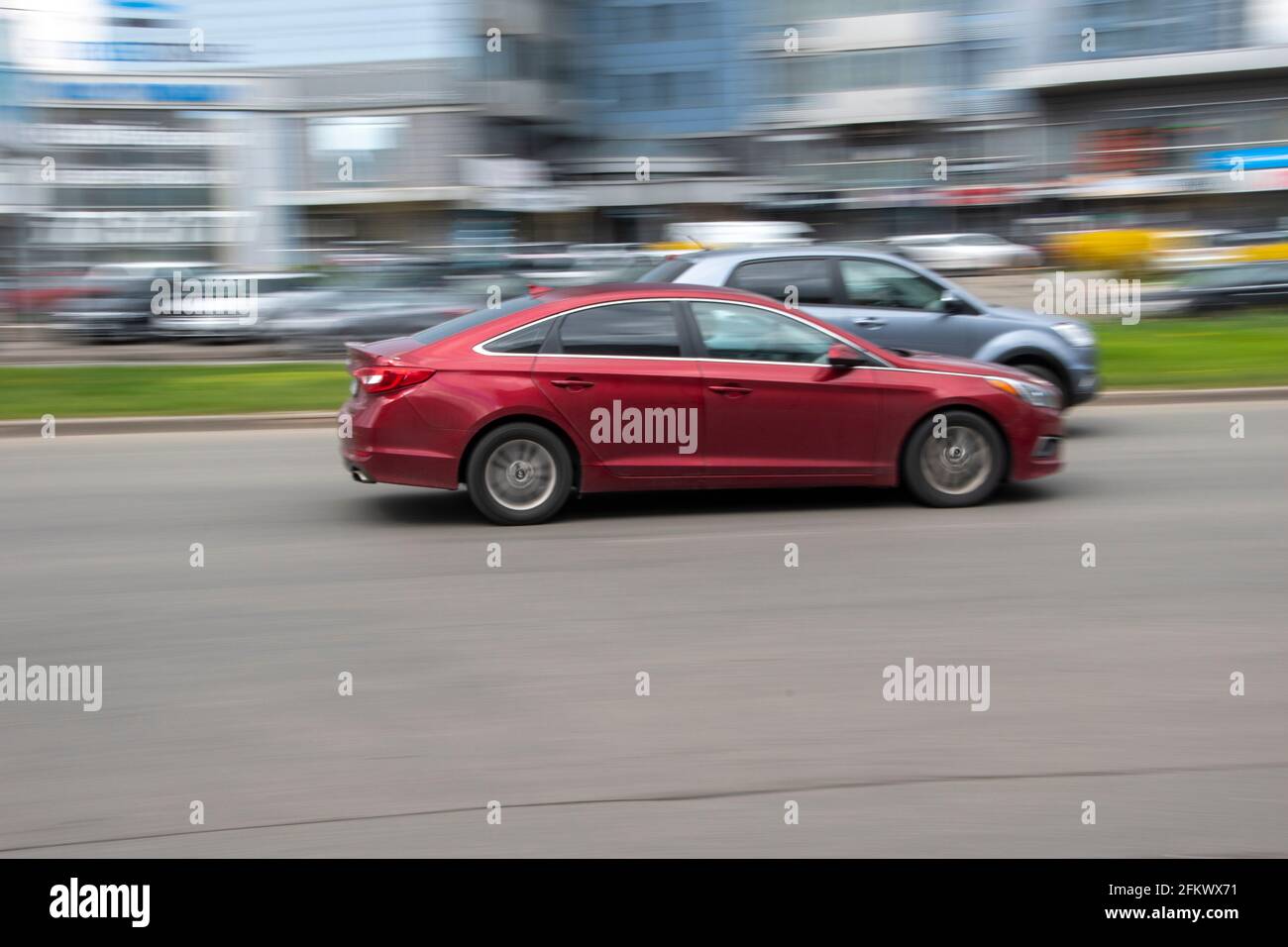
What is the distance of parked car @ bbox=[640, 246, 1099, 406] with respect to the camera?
11.2 metres

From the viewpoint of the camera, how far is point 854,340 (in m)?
8.98

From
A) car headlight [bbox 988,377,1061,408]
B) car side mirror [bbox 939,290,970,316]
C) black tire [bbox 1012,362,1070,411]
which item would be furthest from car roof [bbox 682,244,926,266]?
car headlight [bbox 988,377,1061,408]

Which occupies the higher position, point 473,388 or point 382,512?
point 473,388

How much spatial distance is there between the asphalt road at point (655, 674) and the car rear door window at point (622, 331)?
1062 millimetres

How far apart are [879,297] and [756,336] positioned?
2747 millimetres

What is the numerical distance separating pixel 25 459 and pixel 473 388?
5590mm

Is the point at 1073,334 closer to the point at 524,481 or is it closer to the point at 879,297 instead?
the point at 879,297

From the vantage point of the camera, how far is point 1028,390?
9.03 m

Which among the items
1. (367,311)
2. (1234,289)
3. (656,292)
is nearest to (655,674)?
(656,292)

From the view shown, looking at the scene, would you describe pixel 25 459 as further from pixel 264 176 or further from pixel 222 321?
pixel 264 176

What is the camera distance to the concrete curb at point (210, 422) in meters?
13.8

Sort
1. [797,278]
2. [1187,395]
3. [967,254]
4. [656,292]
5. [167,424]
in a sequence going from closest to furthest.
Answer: [656,292] → [797,278] → [167,424] → [1187,395] → [967,254]

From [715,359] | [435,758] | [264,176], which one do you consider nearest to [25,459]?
[715,359]

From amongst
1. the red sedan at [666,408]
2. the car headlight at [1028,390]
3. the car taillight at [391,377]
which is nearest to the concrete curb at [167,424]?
the red sedan at [666,408]
